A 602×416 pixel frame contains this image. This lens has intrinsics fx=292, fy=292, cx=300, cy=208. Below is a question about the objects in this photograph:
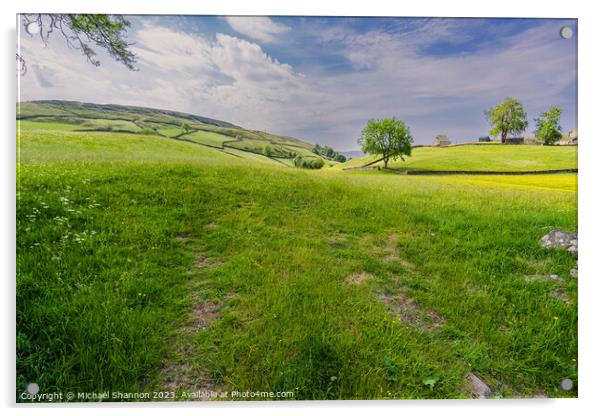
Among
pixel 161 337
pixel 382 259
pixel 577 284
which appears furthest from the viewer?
pixel 382 259

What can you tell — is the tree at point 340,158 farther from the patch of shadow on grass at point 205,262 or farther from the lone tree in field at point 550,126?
A: the lone tree in field at point 550,126

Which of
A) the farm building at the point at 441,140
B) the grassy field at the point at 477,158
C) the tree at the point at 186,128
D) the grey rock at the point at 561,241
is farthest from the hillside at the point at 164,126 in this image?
the grey rock at the point at 561,241

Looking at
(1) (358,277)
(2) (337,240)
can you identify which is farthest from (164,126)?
(1) (358,277)

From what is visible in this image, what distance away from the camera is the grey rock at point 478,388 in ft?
8.74

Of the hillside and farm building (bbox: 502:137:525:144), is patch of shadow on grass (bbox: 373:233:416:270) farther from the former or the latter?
farm building (bbox: 502:137:525:144)

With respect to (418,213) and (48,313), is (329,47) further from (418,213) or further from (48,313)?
(48,313)

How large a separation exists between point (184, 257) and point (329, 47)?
130 inches

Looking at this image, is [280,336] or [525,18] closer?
[280,336]

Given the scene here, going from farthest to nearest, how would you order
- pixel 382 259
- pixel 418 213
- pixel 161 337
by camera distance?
pixel 418 213 → pixel 382 259 → pixel 161 337

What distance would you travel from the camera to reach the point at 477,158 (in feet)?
14.2

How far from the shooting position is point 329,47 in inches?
153

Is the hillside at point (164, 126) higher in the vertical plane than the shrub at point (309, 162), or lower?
higher

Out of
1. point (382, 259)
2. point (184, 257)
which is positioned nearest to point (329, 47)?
point (382, 259)

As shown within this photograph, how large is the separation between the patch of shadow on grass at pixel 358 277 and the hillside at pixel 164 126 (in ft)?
5.99
